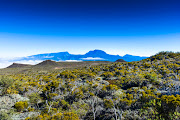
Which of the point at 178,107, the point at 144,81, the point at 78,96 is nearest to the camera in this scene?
the point at 178,107

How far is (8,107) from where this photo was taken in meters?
11.9

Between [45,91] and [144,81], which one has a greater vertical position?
[144,81]

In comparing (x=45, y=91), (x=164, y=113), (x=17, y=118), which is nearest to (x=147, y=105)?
(x=164, y=113)

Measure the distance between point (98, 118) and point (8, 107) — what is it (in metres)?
11.6

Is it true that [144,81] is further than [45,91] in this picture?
Yes

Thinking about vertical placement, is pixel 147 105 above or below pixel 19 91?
above

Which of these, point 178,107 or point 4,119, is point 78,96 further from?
point 178,107

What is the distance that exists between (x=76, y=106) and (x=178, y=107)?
37.6 ft

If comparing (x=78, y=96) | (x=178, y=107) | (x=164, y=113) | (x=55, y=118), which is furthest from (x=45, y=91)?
(x=178, y=107)

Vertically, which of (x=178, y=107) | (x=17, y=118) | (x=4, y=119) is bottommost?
(x=17, y=118)

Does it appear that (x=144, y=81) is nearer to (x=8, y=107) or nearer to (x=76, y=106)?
(x=76, y=106)

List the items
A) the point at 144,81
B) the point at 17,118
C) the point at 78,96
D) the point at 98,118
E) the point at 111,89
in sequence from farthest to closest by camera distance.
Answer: the point at 144,81 < the point at 111,89 < the point at 78,96 < the point at 98,118 < the point at 17,118

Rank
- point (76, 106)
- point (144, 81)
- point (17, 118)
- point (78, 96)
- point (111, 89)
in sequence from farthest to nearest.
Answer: point (144, 81)
point (111, 89)
point (78, 96)
point (76, 106)
point (17, 118)

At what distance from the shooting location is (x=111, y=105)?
11.7m
